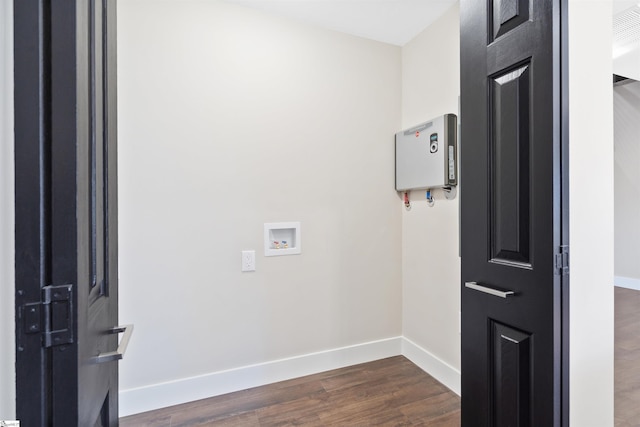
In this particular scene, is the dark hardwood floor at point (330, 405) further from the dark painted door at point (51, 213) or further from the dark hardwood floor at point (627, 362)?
the dark painted door at point (51, 213)

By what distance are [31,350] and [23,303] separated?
9 centimetres

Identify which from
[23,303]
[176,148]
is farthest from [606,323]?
[176,148]

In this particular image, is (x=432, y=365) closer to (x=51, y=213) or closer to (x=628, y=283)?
(x=51, y=213)

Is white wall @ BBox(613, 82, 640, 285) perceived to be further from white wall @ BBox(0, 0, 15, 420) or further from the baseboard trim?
Result: white wall @ BBox(0, 0, 15, 420)

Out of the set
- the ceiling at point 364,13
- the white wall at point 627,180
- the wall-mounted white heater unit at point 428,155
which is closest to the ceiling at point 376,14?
the ceiling at point 364,13

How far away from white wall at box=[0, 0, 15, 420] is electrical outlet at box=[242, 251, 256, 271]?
60.0 inches

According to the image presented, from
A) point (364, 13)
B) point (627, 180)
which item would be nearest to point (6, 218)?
point (364, 13)

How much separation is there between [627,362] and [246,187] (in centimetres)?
319

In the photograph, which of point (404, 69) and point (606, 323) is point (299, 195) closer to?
point (404, 69)

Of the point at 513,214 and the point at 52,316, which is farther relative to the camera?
the point at 513,214

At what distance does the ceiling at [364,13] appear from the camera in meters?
2.02

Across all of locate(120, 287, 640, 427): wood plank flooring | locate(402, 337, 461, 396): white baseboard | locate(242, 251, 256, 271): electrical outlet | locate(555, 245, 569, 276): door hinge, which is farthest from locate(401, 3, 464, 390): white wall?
locate(242, 251, 256, 271): electrical outlet

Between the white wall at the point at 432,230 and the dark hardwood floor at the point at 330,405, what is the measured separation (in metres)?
0.31

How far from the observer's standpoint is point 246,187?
207cm
